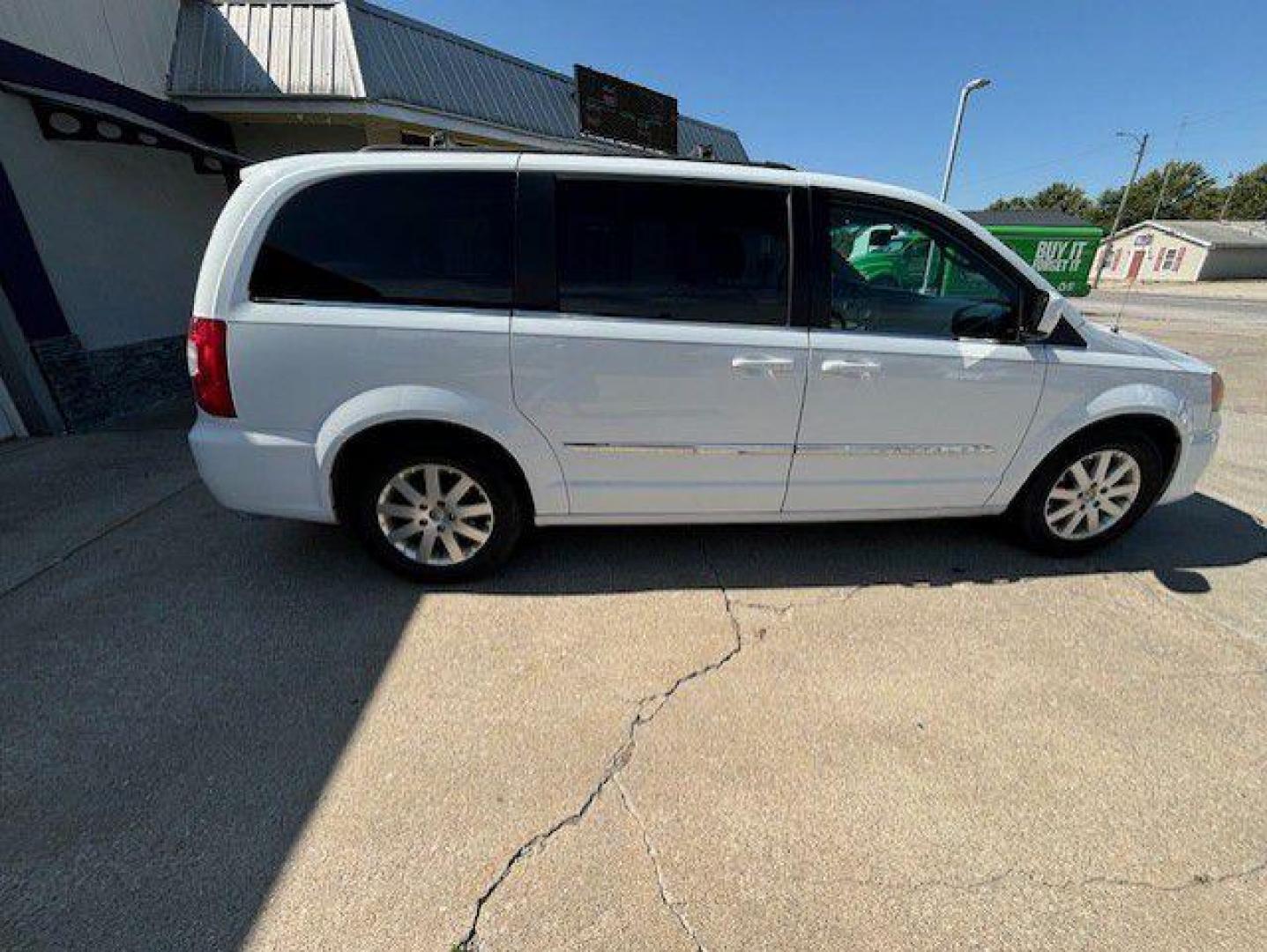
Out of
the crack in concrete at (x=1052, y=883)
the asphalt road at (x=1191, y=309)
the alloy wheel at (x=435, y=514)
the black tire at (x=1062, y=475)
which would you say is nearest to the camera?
the crack in concrete at (x=1052, y=883)

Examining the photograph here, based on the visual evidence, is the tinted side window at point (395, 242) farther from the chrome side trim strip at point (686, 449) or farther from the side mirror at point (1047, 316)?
the side mirror at point (1047, 316)

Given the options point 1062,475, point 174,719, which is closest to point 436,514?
point 174,719

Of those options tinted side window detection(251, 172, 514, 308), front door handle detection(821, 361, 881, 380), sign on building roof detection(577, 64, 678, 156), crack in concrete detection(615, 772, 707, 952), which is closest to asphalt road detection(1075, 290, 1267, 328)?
sign on building roof detection(577, 64, 678, 156)

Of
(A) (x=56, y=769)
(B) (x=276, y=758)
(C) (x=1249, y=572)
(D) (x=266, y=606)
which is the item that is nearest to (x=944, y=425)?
(C) (x=1249, y=572)

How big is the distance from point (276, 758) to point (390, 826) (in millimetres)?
532

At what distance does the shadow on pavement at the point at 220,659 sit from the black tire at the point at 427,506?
5.4 inches

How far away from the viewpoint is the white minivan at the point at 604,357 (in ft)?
8.05

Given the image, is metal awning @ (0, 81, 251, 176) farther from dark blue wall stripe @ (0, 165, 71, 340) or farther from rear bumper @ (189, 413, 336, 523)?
rear bumper @ (189, 413, 336, 523)

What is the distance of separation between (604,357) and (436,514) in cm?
113

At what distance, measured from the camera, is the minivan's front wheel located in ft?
8.90

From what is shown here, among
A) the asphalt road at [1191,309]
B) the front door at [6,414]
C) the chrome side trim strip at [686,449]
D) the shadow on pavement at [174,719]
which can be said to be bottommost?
the asphalt road at [1191,309]

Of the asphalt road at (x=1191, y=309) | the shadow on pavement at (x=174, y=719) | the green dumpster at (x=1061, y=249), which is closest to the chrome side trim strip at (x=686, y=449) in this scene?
the shadow on pavement at (x=174, y=719)

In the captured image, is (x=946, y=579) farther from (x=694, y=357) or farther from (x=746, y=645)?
(x=694, y=357)

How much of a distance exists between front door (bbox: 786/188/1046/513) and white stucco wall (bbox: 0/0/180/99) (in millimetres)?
6678
